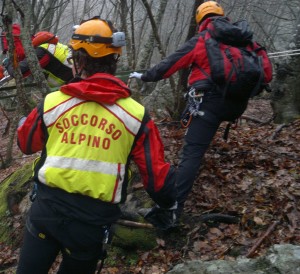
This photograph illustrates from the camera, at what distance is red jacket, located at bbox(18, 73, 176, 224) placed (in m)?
2.43

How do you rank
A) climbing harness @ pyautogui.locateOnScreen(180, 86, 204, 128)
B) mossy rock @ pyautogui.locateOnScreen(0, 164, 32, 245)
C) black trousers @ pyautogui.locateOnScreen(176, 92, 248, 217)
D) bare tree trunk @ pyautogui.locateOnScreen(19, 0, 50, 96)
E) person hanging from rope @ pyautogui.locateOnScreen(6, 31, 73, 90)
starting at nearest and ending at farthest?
black trousers @ pyautogui.locateOnScreen(176, 92, 248, 217), climbing harness @ pyautogui.locateOnScreen(180, 86, 204, 128), mossy rock @ pyautogui.locateOnScreen(0, 164, 32, 245), bare tree trunk @ pyautogui.locateOnScreen(19, 0, 50, 96), person hanging from rope @ pyautogui.locateOnScreen(6, 31, 73, 90)

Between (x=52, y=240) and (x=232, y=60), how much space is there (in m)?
2.48

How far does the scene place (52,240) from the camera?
2594 millimetres

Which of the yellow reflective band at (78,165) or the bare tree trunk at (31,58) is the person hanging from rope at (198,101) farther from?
the bare tree trunk at (31,58)

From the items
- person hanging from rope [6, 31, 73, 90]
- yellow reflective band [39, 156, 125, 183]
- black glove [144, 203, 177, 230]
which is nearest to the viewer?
yellow reflective band [39, 156, 125, 183]

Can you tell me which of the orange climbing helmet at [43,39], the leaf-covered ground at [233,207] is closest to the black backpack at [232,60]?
the leaf-covered ground at [233,207]

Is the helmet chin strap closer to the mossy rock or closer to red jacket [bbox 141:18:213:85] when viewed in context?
red jacket [bbox 141:18:213:85]

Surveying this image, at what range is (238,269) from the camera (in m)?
2.91

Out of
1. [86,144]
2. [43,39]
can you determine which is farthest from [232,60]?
[43,39]

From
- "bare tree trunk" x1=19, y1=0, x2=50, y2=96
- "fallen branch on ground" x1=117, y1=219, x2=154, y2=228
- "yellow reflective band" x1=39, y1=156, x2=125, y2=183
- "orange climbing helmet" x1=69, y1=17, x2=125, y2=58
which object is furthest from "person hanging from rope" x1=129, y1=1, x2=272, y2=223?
"bare tree trunk" x1=19, y1=0, x2=50, y2=96

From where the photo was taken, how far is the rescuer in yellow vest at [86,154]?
242cm

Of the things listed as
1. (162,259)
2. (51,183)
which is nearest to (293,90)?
(162,259)

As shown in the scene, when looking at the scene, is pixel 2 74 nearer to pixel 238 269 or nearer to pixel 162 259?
pixel 162 259

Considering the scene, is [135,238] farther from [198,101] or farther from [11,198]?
[11,198]
